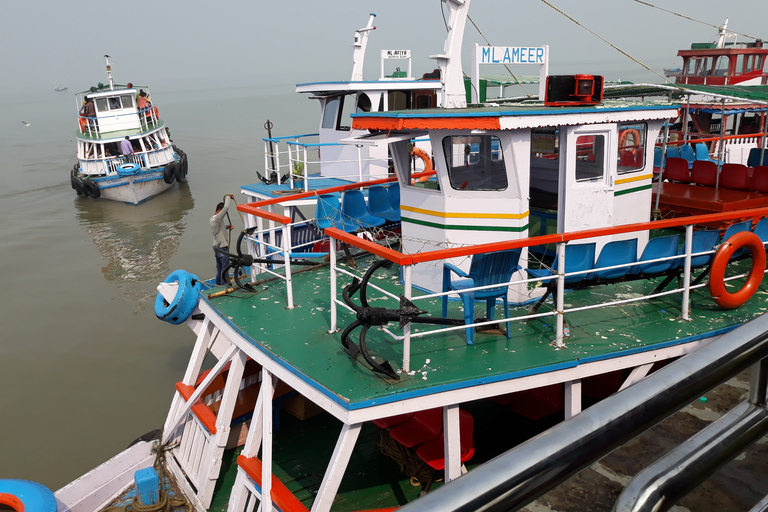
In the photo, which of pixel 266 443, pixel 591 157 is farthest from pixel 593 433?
pixel 591 157

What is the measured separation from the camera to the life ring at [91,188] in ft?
97.9

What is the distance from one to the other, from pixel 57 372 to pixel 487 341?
448 inches

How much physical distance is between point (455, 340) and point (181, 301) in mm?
3722

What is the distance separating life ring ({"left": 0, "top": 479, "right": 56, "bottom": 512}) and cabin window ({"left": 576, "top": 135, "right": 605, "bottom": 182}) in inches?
278

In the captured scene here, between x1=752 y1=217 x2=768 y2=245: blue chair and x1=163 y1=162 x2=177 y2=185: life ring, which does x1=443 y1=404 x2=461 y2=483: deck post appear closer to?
x1=752 y1=217 x2=768 y2=245: blue chair

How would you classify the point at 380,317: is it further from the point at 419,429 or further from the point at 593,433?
the point at 593,433

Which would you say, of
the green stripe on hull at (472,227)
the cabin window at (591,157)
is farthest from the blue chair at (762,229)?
the green stripe on hull at (472,227)

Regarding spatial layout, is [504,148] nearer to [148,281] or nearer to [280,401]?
[280,401]

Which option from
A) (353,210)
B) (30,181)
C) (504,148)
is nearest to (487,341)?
(504,148)

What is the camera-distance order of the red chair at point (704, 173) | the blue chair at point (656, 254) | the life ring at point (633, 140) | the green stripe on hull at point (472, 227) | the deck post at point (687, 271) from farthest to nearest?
1. the red chair at point (704, 173)
2. the life ring at point (633, 140)
3. the green stripe on hull at point (472, 227)
4. the blue chair at point (656, 254)
5. the deck post at point (687, 271)

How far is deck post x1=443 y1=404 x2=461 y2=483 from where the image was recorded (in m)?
5.18

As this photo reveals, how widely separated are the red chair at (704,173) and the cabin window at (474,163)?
4736 millimetres

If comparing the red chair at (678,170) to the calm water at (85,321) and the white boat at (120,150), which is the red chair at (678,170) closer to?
the calm water at (85,321)

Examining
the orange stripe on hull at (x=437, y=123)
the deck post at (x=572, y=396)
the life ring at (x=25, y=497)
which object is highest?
the orange stripe on hull at (x=437, y=123)
